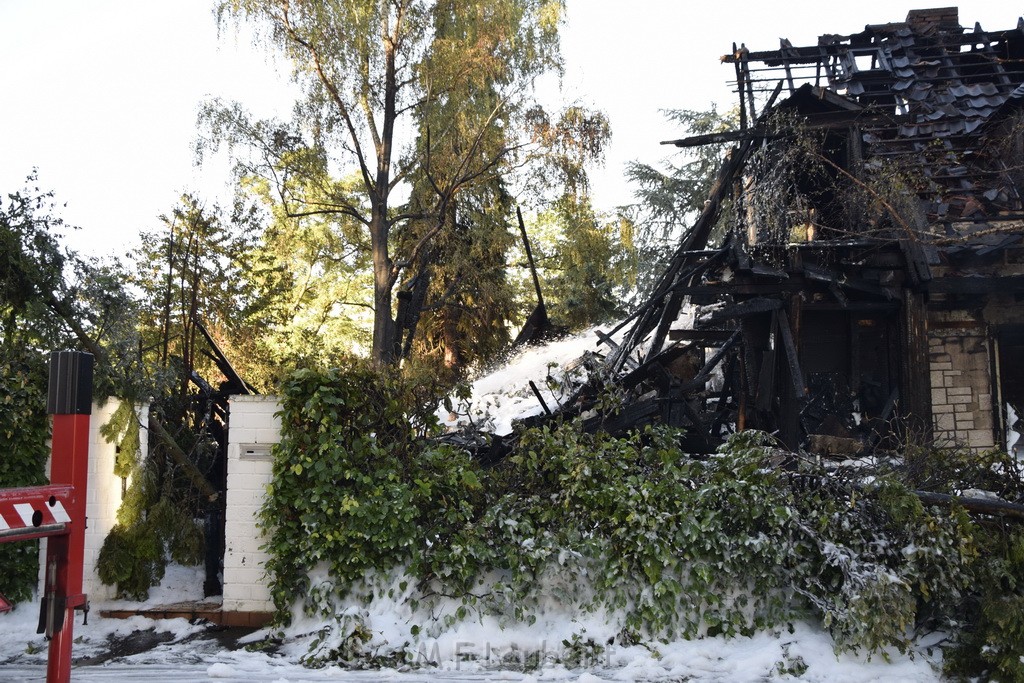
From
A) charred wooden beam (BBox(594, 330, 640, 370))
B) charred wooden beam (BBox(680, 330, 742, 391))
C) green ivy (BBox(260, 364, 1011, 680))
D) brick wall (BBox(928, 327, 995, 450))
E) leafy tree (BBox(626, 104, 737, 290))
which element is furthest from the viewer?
leafy tree (BBox(626, 104, 737, 290))

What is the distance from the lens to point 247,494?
21.3 feet

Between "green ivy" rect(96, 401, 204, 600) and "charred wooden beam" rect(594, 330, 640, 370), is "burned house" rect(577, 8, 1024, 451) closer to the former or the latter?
"charred wooden beam" rect(594, 330, 640, 370)

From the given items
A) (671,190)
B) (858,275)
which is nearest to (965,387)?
(858,275)

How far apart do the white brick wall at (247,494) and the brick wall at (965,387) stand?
9621 mm

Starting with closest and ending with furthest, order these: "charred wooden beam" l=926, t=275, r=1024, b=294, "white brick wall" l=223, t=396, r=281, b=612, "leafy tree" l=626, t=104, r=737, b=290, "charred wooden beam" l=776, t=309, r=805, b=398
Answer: "white brick wall" l=223, t=396, r=281, b=612 < "charred wooden beam" l=776, t=309, r=805, b=398 < "charred wooden beam" l=926, t=275, r=1024, b=294 < "leafy tree" l=626, t=104, r=737, b=290

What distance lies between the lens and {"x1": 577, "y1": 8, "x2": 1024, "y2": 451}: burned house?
37.7 ft

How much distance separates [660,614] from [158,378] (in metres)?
4.88

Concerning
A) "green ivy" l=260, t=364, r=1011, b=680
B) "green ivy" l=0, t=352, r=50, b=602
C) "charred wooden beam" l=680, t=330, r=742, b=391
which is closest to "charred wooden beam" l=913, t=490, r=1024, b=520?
"green ivy" l=260, t=364, r=1011, b=680

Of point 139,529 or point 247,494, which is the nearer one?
point 247,494

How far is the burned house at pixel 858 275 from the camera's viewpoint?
1149 cm

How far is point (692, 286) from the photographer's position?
1186 centimetres

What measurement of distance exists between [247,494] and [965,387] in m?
10.2

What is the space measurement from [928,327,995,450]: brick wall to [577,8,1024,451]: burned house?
0.06ft

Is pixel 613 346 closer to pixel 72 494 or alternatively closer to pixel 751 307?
pixel 751 307
